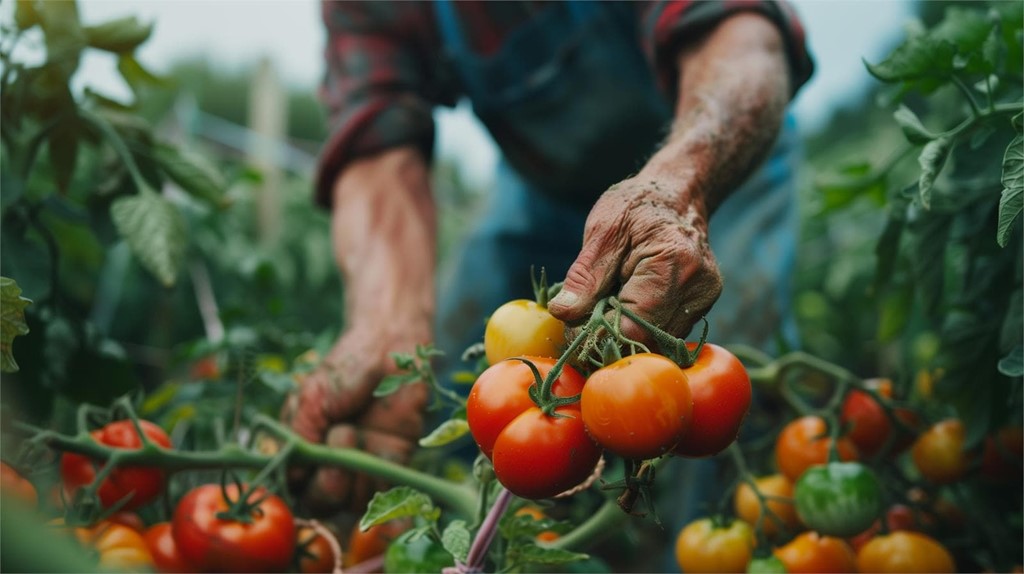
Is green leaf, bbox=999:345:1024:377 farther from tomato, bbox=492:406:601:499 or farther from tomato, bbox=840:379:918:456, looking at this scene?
tomato, bbox=492:406:601:499

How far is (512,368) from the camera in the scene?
2.38 ft

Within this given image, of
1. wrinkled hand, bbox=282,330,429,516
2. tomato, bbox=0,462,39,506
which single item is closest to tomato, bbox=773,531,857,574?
wrinkled hand, bbox=282,330,429,516

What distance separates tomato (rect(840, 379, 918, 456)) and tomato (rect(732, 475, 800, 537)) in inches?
4.8

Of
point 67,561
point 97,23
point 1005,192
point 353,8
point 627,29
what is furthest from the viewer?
point 353,8

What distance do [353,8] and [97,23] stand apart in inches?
26.6

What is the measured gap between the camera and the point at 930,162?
92 centimetres

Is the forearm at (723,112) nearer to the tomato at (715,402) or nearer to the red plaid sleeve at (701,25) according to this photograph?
the red plaid sleeve at (701,25)

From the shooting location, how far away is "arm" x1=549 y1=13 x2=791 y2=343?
2.44 ft

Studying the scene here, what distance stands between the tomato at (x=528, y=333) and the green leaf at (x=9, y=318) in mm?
459

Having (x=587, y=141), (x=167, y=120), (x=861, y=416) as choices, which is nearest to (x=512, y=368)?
(x=861, y=416)

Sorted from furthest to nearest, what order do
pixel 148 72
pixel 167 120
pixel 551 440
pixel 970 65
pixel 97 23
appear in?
1. pixel 167 120
2. pixel 148 72
3. pixel 97 23
4. pixel 970 65
5. pixel 551 440

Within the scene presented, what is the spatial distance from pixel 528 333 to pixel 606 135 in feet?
3.89

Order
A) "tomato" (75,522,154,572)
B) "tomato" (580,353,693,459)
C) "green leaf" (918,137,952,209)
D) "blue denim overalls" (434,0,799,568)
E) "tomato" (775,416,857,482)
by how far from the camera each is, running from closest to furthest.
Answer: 1. "tomato" (580,353,693,459)
2. "green leaf" (918,137,952,209)
3. "tomato" (75,522,154,572)
4. "tomato" (775,416,857,482)
5. "blue denim overalls" (434,0,799,568)

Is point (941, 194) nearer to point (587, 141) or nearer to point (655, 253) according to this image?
point (655, 253)
